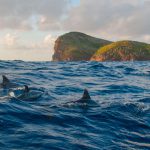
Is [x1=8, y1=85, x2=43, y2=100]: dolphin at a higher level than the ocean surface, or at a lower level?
higher

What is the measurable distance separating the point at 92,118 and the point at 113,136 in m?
2.46

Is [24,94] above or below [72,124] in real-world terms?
above

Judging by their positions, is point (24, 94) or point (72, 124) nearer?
point (72, 124)

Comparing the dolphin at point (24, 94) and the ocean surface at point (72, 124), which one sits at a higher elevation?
the dolphin at point (24, 94)

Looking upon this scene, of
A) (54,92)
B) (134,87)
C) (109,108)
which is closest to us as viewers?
(109,108)

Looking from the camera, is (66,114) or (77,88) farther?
(77,88)

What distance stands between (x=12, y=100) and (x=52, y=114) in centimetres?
374

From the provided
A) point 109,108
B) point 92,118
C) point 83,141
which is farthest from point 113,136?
point 109,108

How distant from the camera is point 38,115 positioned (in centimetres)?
1411

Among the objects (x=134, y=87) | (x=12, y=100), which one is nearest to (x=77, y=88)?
(x=134, y=87)

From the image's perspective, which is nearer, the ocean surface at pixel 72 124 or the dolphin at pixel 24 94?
the ocean surface at pixel 72 124

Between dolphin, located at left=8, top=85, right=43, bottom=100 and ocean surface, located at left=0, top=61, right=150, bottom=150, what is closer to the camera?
ocean surface, located at left=0, top=61, right=150, bottom=150

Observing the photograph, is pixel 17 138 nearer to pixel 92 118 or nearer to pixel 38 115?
pixel 38 115

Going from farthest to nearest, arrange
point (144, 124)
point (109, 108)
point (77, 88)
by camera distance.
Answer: point (77, 88) < point (109, 108) < point (144, 124)
